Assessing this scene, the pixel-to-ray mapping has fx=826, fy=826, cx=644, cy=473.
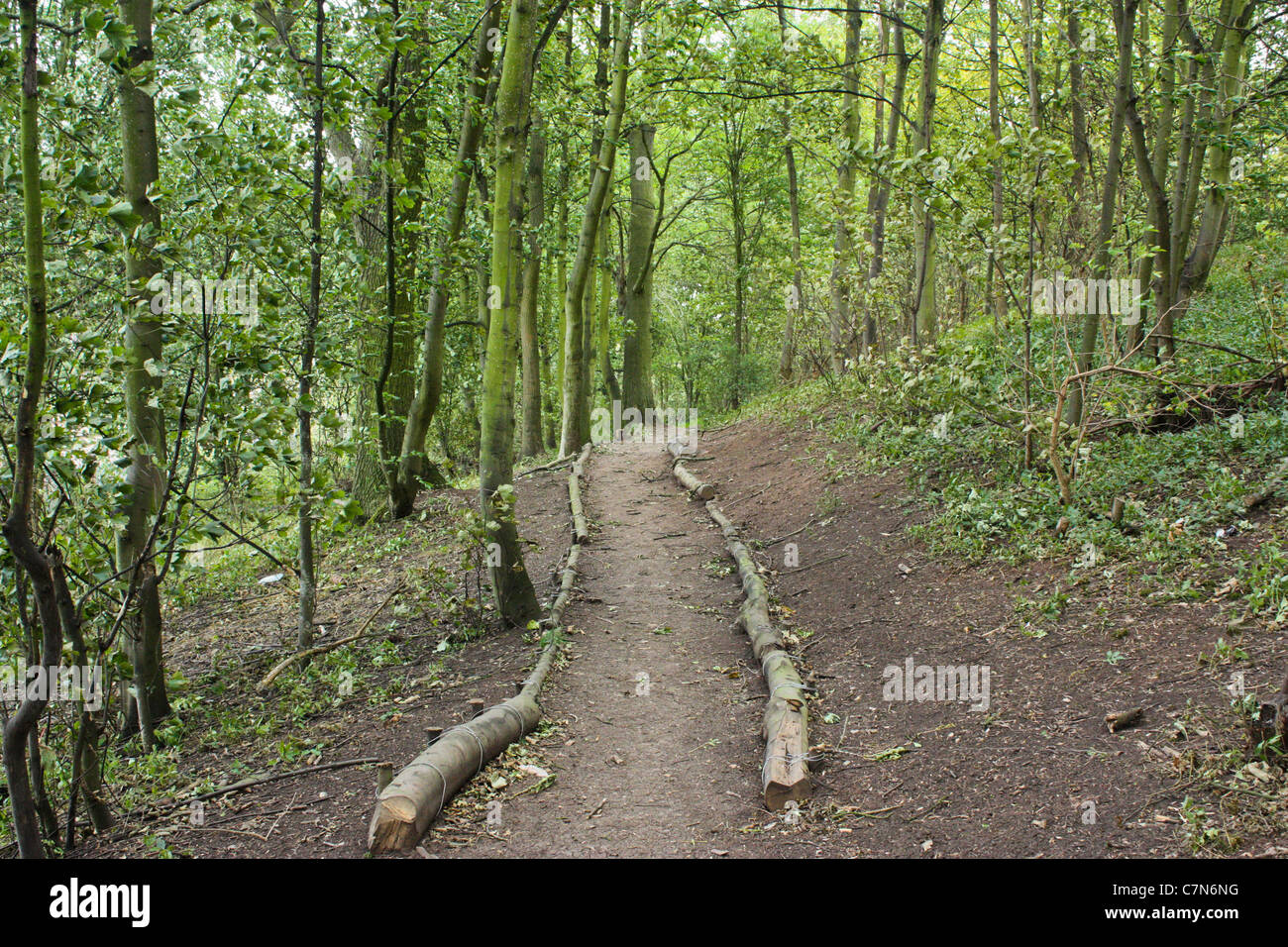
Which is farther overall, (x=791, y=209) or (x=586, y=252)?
(x=791, y=209)

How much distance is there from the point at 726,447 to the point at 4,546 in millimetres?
12584

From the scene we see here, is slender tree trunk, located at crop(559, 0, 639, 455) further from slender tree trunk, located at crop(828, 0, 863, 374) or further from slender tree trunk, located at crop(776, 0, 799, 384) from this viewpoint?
slender tree trunk, located at crop(828, 0, 863, 374)

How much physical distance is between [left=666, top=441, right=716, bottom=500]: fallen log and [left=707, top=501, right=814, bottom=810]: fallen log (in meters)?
4.12

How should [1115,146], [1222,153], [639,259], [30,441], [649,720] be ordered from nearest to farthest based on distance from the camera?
[30,441] < [649,720] < [1115,146] < [1222,153] < [639,259]

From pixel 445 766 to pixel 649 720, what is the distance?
1.74 m

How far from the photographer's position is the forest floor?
3885mm

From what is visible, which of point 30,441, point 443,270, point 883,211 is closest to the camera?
point 30,441

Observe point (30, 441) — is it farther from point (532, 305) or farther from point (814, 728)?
point (532, 305)

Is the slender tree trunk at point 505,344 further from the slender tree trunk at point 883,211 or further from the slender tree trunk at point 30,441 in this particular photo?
the slender tree trunk at point 883,211

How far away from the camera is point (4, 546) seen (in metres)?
3.45

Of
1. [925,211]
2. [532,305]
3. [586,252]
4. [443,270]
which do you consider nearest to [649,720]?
[443,270]

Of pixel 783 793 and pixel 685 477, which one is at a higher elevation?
→ pixel 685 477

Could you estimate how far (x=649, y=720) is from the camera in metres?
5.71

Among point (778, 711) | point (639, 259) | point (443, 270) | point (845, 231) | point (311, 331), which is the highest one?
point (639, 259)
